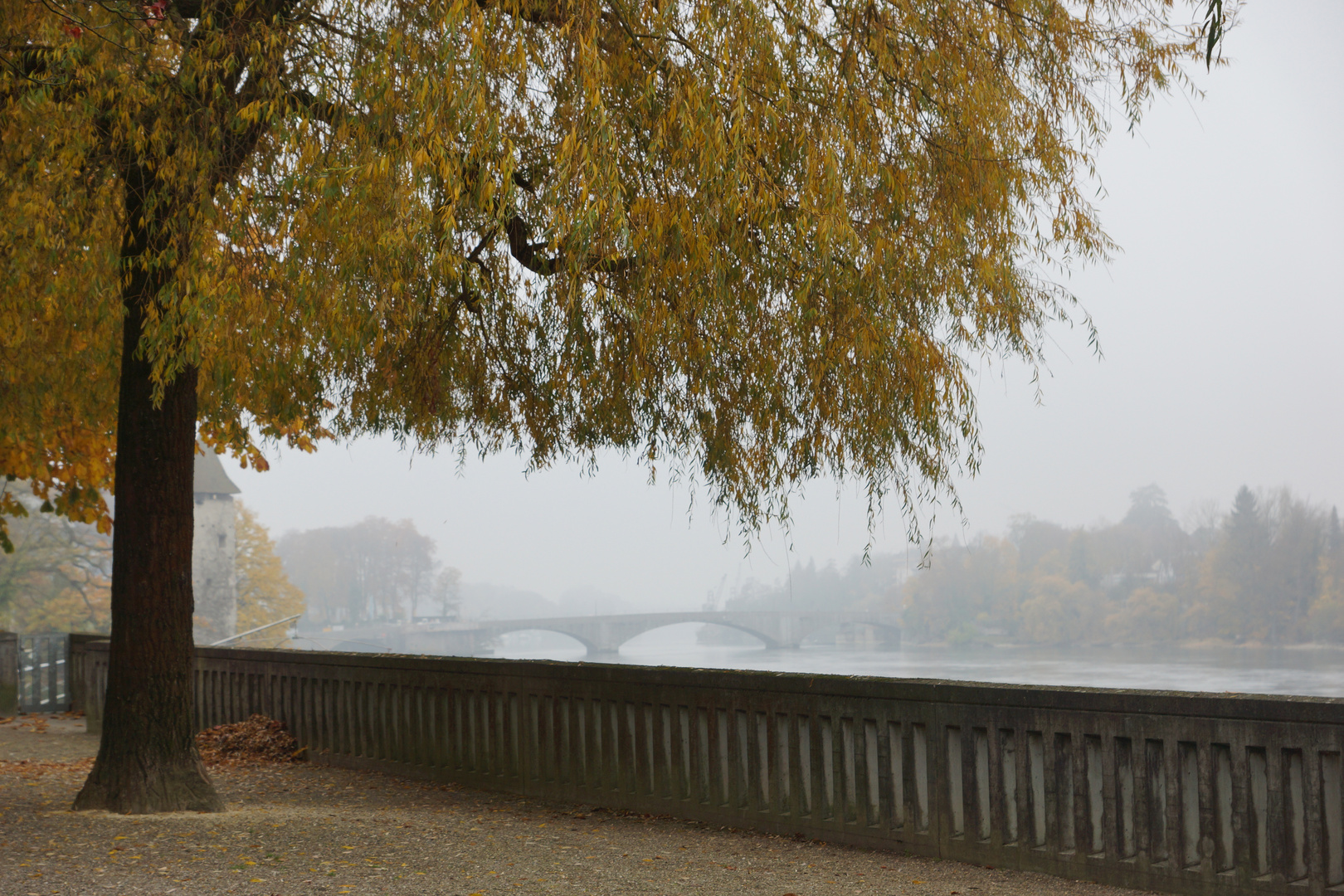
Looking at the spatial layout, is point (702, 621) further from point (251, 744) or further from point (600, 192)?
point (600, 192)

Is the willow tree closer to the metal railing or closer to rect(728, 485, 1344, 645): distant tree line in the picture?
the metal railing

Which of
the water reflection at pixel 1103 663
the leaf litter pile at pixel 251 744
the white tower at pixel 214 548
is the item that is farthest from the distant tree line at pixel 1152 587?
the white tower at pixel 214 548

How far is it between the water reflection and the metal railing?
4680 mm

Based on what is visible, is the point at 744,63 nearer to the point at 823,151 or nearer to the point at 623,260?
the point at 823,151

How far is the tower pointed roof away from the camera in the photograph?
208 feet

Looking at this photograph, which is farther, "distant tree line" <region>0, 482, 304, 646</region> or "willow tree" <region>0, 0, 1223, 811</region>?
"distant tree line" <region>0, 482, 304, 646</region>

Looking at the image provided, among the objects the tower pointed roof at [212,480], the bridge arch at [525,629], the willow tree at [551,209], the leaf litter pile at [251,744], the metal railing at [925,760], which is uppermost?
the tower pointed roof at [212,480]

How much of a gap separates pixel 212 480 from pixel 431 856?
211ft

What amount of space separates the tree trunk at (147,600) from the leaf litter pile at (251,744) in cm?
237

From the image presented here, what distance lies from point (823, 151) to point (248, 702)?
281 inches

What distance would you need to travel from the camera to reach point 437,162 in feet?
16.6

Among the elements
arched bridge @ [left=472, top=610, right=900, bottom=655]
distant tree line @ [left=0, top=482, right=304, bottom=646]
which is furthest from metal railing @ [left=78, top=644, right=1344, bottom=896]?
distant tree line @ [left=0, top=482, right=304, bottom=646]

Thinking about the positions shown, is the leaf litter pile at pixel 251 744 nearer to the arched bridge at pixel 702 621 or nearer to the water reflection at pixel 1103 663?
the water reflection at pixel 1103 663

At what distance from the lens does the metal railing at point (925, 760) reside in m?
4.48
